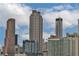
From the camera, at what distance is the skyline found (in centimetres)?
253

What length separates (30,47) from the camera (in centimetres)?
255

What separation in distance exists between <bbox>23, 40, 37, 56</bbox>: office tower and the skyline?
0.07 meters

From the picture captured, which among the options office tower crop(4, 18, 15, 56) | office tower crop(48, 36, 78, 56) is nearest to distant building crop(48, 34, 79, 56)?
office tower crop(48, 36, 78, 56)

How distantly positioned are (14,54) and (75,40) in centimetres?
82

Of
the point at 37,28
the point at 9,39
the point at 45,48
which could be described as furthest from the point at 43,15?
the point at 9,39

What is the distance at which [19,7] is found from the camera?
8.40ft

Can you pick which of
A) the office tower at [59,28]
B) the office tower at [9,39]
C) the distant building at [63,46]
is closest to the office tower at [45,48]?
the distant building at [63,46]

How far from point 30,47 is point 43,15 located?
45 centimetres

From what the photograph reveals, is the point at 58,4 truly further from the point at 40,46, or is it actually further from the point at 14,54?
the point at 14,54

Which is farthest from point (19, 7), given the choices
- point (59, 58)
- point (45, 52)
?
point (59, 58)

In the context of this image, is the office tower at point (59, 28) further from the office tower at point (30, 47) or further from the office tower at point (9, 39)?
the office tower at point (9, 39)

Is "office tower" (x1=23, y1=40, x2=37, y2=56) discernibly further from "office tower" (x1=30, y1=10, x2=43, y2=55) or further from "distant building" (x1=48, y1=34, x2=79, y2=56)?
"distant building" (x1=48, y1=34, x2=79, y2=56)

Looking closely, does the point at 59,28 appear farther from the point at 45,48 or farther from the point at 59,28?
the point at 45,48

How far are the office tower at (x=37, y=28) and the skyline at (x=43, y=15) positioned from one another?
50 mm
